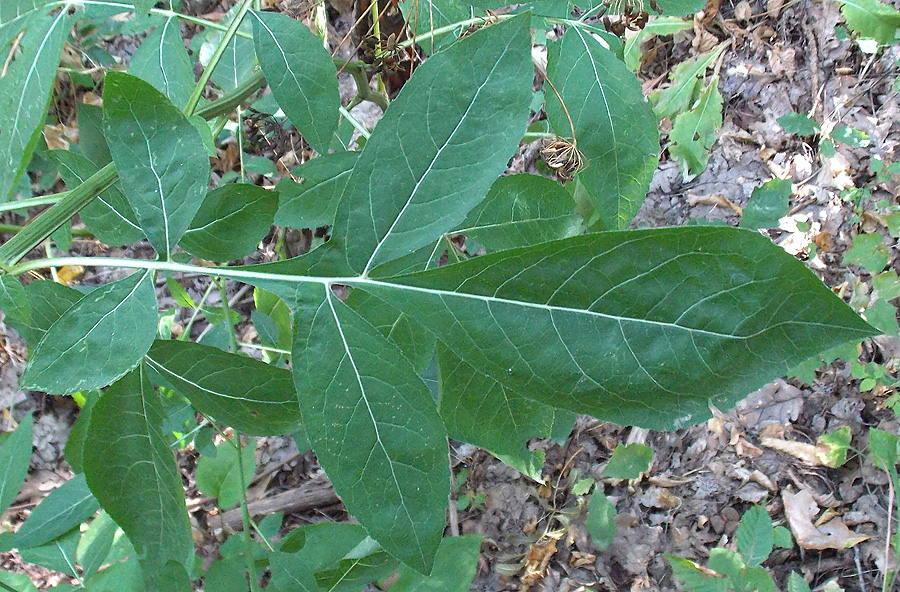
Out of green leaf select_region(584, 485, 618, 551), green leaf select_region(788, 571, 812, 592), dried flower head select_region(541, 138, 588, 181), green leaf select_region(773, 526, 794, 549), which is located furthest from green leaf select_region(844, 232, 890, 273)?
dried flower head select_region(541, 138, 588, 181)

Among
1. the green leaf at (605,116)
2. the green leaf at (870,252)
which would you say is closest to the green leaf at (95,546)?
the green leaf at (605,116)

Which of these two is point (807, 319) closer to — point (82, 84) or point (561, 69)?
point (561, 69)

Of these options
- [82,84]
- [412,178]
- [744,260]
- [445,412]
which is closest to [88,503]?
[445,412]

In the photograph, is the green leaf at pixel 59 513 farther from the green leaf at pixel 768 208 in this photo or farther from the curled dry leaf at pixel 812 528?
the curled dry leaf at pixel 812 528

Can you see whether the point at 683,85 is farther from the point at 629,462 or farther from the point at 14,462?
the point at 14,462

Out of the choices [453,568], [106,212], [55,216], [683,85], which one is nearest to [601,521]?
[453,568]
